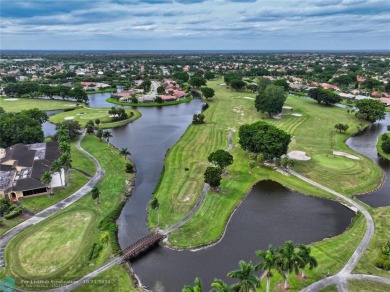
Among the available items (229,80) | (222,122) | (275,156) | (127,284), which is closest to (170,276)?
(127,284)

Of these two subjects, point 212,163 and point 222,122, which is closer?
point 212,163

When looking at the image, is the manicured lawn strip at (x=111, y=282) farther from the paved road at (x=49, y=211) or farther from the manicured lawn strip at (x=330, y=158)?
the manicured lawn strip at (x=330, y=158)

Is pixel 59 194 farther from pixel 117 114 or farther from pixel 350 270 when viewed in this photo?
pixel 117 114

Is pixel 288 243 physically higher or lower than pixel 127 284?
higher

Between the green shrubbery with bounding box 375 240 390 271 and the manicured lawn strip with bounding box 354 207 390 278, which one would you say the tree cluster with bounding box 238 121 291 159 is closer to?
the manicured lawn strip with bounding box 354 207 390 278

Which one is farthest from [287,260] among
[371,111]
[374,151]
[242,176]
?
[371,111]

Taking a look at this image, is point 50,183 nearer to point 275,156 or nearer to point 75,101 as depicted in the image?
point 275,156
